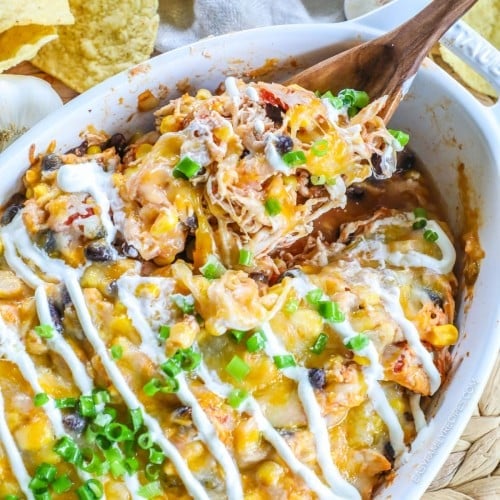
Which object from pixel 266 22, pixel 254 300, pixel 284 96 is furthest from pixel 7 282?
pixel 266 22

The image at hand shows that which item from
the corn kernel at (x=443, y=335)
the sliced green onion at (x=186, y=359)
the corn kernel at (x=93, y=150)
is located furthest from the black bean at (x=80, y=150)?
the corn kernel at (x=443, y=335)

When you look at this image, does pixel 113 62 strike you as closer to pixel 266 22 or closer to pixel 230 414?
pixel 266 22

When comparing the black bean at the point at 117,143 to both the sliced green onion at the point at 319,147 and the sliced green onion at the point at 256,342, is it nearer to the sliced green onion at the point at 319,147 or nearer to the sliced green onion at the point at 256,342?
the sliced green onion at the point at 319,147

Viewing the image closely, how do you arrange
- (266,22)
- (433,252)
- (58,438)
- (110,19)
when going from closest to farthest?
(58,438) < (433,252) < (110,19) < (266,22)

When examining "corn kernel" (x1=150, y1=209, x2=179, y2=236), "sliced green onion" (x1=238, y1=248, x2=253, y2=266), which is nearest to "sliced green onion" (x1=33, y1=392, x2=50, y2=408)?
"corn kernel" (x1=150, y1=209, x2=179, y2=236)

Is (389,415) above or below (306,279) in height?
below

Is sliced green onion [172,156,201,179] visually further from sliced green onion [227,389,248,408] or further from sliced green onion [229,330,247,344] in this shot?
sliced green onion [227,389,248,408]

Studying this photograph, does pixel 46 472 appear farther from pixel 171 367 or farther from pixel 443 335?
pixel 443 335
